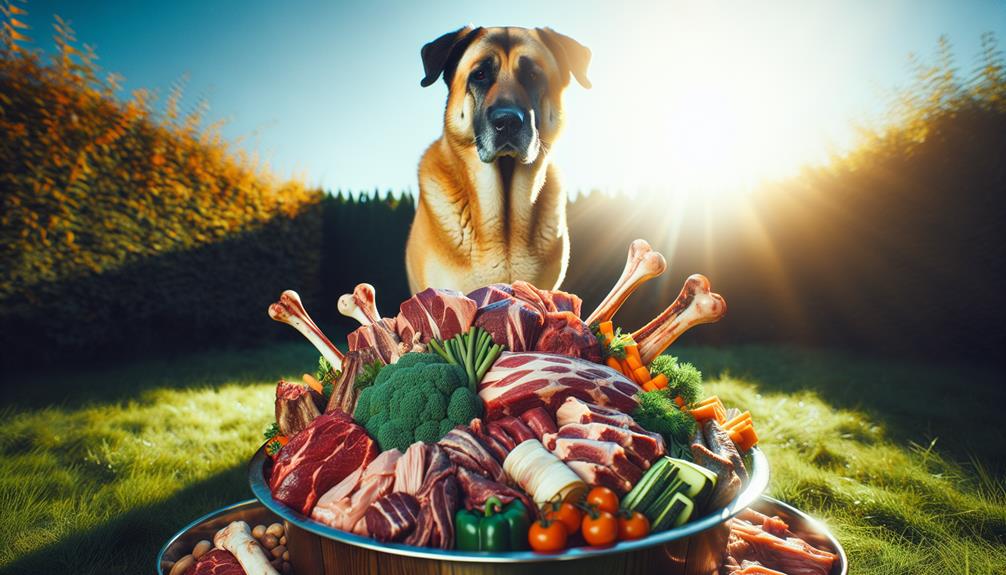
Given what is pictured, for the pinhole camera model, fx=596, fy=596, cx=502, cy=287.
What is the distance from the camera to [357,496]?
7.87 ft

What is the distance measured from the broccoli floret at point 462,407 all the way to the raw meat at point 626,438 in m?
0.38

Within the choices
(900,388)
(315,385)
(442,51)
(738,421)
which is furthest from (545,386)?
(900,388)

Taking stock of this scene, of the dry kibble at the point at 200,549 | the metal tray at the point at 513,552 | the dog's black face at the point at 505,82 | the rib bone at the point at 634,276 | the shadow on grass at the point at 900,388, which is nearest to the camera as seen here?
the metal tray at the point at 513,552

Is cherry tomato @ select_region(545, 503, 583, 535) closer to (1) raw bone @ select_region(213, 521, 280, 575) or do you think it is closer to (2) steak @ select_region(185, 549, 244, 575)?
(1) raw bone @ select_region(213, 521, 280, 575)

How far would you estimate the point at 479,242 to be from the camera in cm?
474

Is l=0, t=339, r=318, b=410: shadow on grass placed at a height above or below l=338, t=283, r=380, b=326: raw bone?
below

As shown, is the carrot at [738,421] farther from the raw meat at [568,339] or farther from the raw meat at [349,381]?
the raw meat at [349,381]

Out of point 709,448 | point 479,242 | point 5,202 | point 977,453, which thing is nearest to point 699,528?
point 709,448

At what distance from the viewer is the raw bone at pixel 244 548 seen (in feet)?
9.64

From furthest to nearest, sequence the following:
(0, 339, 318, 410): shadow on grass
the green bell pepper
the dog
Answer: (0, 339, 318, 410): shadow on grass, the dog, the green bell pepper

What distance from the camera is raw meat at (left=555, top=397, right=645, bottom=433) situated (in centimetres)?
260

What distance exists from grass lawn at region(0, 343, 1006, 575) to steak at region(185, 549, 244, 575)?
90 centimetres

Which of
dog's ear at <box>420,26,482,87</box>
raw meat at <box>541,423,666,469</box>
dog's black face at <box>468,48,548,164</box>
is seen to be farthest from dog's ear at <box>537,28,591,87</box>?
raw meat at <box>541,423,666,469</box>

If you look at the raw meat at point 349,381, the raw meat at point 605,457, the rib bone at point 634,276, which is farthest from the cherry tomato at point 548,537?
the rib bone at point 634,276
